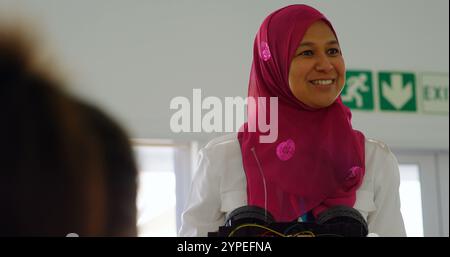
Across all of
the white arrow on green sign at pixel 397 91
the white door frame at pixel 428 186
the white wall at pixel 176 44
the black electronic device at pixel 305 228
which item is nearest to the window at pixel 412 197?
the white door frame at pixel 428 186

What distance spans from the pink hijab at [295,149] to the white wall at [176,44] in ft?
3.78

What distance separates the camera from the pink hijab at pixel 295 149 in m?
1.03

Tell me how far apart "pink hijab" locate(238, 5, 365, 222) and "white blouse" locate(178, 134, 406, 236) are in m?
0.02

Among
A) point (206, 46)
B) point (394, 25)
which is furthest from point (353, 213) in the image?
point (394, 25)

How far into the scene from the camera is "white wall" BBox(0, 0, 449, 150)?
2.56m

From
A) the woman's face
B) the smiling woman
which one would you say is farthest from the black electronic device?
the woman's face

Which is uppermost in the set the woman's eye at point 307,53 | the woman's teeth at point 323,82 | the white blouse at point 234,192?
the woman's eye at point 307,53

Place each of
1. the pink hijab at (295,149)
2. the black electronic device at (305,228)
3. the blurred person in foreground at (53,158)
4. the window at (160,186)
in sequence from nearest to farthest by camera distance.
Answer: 1. the blurred person in foreground at (53,158)
2. the black electronic device at (305,228)
3. the pink hijab at (295,149)
4. the window at (160,186)

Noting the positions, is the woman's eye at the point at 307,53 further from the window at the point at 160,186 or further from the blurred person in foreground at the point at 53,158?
the window at the point at 160,186

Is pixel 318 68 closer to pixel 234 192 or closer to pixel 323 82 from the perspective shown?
pixel 323 82

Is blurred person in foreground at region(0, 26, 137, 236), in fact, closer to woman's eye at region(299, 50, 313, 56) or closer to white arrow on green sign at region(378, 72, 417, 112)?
woman's eye at region(299, 50, 313, 56)

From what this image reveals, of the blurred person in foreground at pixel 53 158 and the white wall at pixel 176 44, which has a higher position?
the white wall at pixel 176 44

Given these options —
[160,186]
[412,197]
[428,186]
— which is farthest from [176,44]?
[428,186]

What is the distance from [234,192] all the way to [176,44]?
5.83ft
